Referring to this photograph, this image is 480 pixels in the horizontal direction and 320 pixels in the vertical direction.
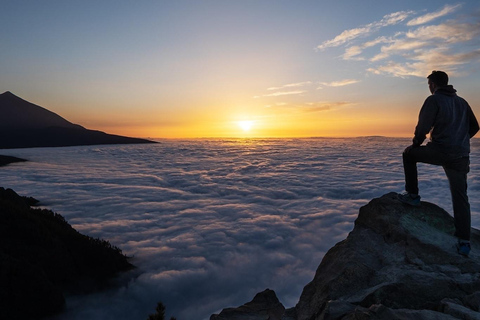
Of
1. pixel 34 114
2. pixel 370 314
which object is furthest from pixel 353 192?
pixel 34 114

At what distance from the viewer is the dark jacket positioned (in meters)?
4.09

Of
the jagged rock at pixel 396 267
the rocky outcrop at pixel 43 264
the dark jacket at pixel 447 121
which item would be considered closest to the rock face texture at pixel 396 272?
the jagged rock at pixel 396 267

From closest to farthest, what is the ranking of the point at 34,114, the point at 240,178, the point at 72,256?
the point at 72,256, the point at 240,178, the point at 34,114

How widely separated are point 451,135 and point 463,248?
1609 mm

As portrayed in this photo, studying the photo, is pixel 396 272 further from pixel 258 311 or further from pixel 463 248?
pixel 258 311

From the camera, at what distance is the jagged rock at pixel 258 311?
14.5ft

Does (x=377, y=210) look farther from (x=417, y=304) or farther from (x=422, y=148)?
(x=417, y=304)

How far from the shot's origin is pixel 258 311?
4.82m

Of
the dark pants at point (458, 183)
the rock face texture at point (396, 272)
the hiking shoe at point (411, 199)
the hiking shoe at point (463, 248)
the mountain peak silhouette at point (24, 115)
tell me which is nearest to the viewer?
the rock face texture at point (396, 272)

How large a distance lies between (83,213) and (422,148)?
12922 mm

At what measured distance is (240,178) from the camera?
25.0m

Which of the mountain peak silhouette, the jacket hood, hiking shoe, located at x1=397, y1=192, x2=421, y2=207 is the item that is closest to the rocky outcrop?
hiking shoe, located at x1=397, y1=192, x2=421, y2=207

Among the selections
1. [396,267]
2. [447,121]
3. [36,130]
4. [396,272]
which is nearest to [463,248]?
[396,267]

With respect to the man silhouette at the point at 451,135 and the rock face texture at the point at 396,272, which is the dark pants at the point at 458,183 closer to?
the man silhouette at the point at 451,135
